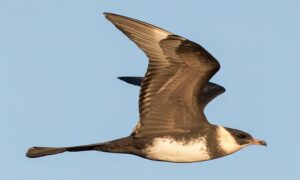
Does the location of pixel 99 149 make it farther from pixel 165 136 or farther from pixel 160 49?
pixel 160 49

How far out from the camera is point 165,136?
1133 centimetres

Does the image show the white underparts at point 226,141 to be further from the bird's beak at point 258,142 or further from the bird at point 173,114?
the bird's beak at point 258,142

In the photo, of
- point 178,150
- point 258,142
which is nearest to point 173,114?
point 178,150

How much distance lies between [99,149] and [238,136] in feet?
6.15

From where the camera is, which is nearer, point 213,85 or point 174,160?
point 174,160

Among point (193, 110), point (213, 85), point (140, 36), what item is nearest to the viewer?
point (140, 36)

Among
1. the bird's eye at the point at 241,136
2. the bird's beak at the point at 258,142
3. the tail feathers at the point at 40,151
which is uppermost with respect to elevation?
the bird's eye at the point at 241,136

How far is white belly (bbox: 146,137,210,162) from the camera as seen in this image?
11164mm

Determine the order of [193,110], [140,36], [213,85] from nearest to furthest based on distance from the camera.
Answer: [140,36] → [193,110] → [213,85]

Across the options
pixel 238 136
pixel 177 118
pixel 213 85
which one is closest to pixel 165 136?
pixel 177 118

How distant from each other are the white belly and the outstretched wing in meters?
0.19

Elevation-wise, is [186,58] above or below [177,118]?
above

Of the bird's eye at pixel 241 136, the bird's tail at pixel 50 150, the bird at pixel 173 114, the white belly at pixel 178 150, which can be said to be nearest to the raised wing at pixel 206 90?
the bird's eye at pixel 241 136

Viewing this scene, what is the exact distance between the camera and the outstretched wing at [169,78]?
10.6m
